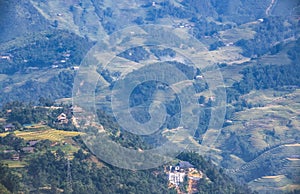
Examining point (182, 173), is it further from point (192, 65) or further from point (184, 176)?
point (192, 65)

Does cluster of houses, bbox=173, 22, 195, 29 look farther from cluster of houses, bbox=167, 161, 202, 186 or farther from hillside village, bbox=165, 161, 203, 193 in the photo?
hillside village, bbox=165, 161, 203, 193

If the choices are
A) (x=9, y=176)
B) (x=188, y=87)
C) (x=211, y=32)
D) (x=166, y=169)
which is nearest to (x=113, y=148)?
(x=166, y=169)

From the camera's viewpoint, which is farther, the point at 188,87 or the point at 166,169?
the point at 188,87

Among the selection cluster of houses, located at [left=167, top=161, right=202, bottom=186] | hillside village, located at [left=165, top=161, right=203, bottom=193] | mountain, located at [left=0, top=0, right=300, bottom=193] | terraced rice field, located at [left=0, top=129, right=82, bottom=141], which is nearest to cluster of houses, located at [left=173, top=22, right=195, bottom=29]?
mountain, located at [left=0, top=0, right=300, bottom=193]

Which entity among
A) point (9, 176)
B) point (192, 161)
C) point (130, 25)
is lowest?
point (130, 25)

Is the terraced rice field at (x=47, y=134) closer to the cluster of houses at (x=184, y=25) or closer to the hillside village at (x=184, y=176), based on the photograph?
the hillside village at (x=184, y=176)

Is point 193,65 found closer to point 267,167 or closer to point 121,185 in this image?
point 267,167

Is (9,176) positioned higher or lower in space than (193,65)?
higher
